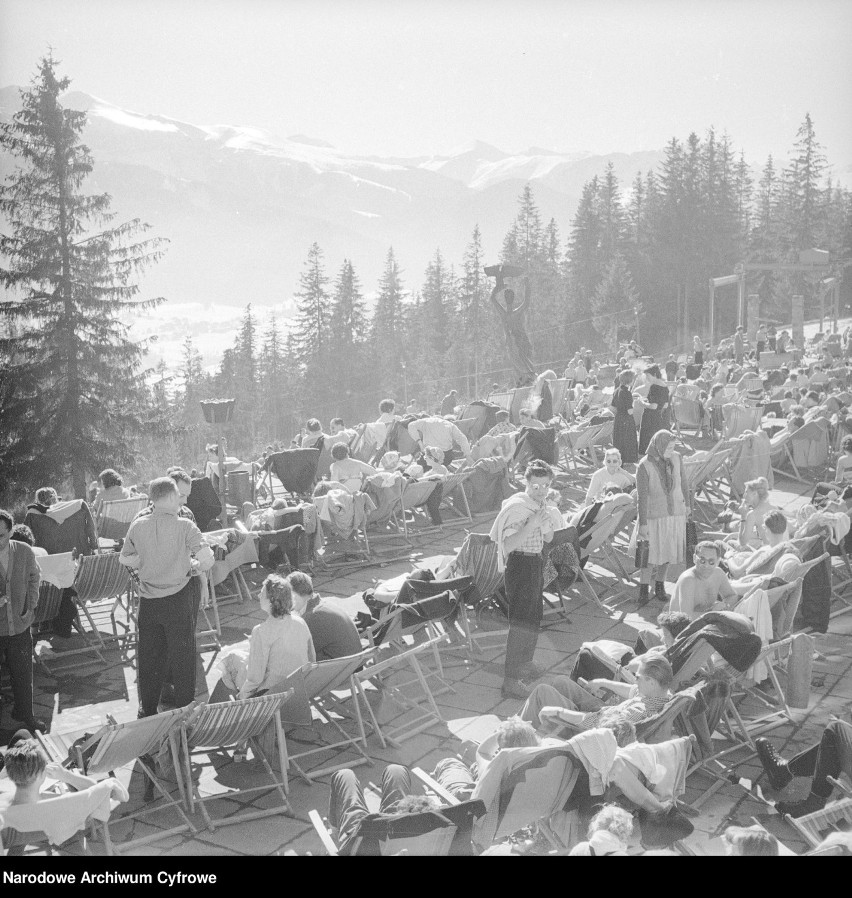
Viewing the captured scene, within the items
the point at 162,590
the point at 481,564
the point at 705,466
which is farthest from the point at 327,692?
the point at 705,466

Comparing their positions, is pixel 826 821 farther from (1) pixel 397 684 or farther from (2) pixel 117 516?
(2) pixel 117 516

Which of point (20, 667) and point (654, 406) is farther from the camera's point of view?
point (654, 406)

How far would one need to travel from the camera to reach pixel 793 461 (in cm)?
1034

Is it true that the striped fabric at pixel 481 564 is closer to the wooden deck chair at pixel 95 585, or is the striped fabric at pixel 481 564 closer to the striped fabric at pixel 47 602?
the wooden deck chair at pixel 95 585

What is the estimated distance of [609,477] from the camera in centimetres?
764

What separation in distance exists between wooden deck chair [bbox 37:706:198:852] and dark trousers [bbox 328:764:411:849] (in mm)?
759

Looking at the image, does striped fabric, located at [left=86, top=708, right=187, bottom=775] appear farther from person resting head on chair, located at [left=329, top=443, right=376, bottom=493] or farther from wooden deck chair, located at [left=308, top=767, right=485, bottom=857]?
person resting head on chair, located at [left=329, top=443, right=376, bottom=493]

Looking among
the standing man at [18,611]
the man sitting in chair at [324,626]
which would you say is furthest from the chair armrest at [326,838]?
the standing man at [18,611]

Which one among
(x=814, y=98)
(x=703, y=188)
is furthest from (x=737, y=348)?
(x=703, y=188)

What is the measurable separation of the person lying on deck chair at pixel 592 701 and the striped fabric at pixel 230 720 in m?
1.14

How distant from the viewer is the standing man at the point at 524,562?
17.1 feet

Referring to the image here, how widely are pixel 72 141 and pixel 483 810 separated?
75.9ft

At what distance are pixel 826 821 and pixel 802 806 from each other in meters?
0.35

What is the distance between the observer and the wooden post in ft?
15.4
